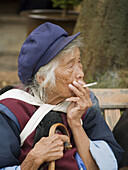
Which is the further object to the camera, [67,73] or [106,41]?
[106,41]

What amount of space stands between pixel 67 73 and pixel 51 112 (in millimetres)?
324

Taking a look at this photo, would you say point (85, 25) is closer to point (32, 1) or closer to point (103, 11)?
point (103, 11)

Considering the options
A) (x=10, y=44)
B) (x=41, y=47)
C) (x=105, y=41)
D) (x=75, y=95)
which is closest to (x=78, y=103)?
(x=75, y=95)

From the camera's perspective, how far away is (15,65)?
7504 mm

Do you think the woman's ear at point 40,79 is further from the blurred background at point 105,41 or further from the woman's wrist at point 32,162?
the blurred background at point 105,41

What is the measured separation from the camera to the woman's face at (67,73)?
6.86ft

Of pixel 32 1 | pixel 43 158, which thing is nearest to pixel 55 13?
pixel 32 1

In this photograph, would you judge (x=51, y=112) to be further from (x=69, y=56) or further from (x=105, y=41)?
(x=105, y=41)

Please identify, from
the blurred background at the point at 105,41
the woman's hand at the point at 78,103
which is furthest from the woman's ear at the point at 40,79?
the blurred background at the point at 105,41

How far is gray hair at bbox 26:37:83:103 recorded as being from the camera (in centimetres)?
208

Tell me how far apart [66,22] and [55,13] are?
1.09 meters

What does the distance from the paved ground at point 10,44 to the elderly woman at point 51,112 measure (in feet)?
11.3

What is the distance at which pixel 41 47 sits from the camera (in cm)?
196

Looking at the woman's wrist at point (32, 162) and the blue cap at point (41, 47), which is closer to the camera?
the woman's wrist at point (32, 162)
